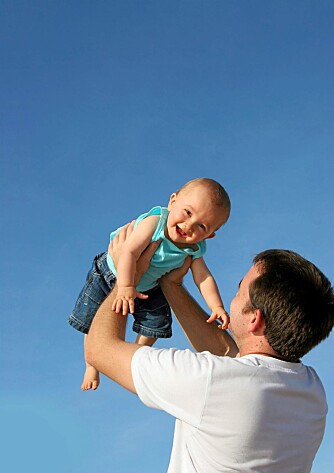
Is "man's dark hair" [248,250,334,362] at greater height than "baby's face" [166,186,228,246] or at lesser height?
lesser

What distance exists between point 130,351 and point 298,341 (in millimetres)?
1019

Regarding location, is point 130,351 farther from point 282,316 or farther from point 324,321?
point 324,321

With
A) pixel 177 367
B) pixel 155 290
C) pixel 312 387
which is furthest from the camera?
pixel 155 290

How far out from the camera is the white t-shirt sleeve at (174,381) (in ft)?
11.8

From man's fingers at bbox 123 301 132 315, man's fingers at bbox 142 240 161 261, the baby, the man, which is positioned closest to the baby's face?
the baby

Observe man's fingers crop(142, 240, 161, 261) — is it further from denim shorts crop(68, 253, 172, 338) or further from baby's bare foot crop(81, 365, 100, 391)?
baby's bare foot crop(81, 365, 100, 391)

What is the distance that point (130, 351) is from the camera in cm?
391

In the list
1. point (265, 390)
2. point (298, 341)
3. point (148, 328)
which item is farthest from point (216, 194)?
point (265, 390)

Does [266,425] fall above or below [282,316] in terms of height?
below

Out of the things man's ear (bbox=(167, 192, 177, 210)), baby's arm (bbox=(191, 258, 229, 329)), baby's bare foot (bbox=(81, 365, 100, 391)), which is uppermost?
man's ear (bbox=(167, 192, 177, 210))

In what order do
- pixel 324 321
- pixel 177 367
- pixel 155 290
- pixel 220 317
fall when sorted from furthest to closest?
1. pixel 155 290
2. pixel 220 317
3. pixel 324 321
4. pixel 177 367

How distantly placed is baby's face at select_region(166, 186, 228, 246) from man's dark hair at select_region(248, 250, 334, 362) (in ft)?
3.89

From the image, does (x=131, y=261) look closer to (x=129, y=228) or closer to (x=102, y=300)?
(x=129, y=228)

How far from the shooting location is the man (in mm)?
3621
